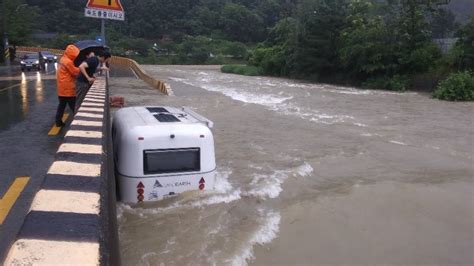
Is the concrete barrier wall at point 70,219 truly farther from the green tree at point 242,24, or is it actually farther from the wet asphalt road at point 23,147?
the green tree at point 242,24

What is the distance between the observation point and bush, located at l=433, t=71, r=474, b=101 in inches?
947

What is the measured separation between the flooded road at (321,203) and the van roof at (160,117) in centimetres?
122

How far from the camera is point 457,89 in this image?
953 inches

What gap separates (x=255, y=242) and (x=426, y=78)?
1013 inches

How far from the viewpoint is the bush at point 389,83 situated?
2988 centimetres

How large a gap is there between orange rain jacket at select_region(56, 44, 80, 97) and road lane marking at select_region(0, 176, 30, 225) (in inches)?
113

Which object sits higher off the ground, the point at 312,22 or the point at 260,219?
the point at 312,22

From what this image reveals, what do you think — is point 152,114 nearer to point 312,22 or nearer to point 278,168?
point 278,168

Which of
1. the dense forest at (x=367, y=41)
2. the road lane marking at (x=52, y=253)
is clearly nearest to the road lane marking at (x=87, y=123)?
the road lane marking at (x=52, y=253)

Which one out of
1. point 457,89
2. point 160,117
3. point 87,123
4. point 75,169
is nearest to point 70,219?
point 75,169

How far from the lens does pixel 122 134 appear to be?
7148mm

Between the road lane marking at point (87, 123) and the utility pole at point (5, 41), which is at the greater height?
the utility pole at point (5, 41)

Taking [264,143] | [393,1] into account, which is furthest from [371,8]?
[264,143]

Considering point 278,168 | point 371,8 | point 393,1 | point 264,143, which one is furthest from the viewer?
point 371,8
